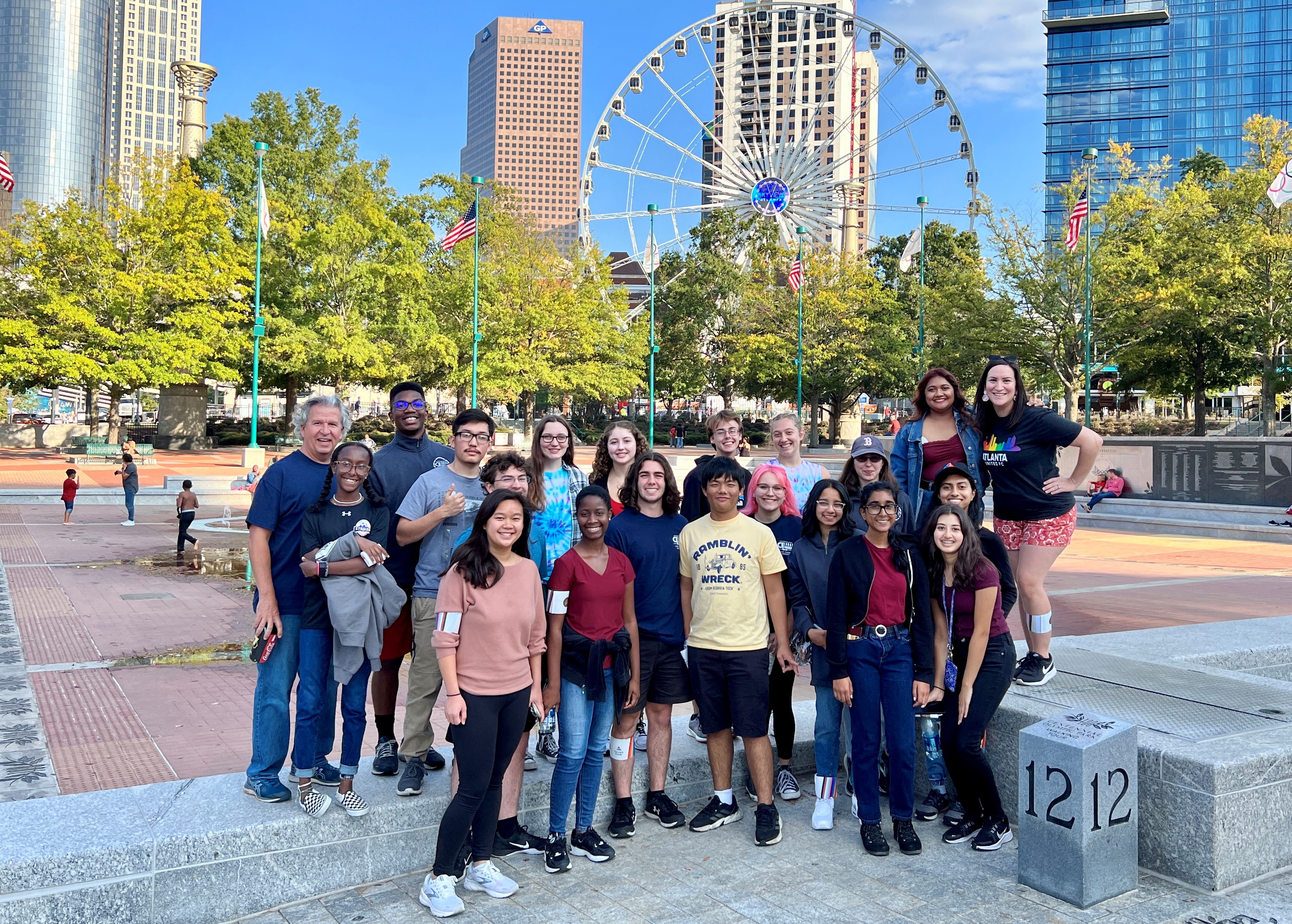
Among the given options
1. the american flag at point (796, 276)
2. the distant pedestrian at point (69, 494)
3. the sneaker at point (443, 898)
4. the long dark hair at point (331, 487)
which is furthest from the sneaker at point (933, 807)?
the american flag at point (796, 276)

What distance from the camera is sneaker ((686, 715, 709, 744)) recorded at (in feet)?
18.0

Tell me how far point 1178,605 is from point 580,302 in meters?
35.5

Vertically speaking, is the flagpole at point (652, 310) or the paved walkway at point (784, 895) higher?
the flagpole at point (652, 310)

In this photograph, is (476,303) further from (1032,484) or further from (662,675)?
(662,675)

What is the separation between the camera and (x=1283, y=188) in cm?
2056

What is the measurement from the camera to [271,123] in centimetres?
4091

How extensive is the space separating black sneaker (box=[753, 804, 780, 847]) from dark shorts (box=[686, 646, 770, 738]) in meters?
0.34

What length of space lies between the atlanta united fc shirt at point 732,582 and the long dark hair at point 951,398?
130cm

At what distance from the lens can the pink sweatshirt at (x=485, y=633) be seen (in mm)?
3979

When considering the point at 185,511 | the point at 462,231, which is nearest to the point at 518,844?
the point at 185,511

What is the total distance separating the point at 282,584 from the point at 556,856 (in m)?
1.68

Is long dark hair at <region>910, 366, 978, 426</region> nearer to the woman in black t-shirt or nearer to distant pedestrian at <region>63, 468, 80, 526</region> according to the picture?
the woman in black t-shirt

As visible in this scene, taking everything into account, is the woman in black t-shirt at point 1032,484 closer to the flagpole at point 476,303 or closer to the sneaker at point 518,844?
the sneaker at point 518,844

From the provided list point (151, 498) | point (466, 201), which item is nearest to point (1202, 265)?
point (466, 201)
